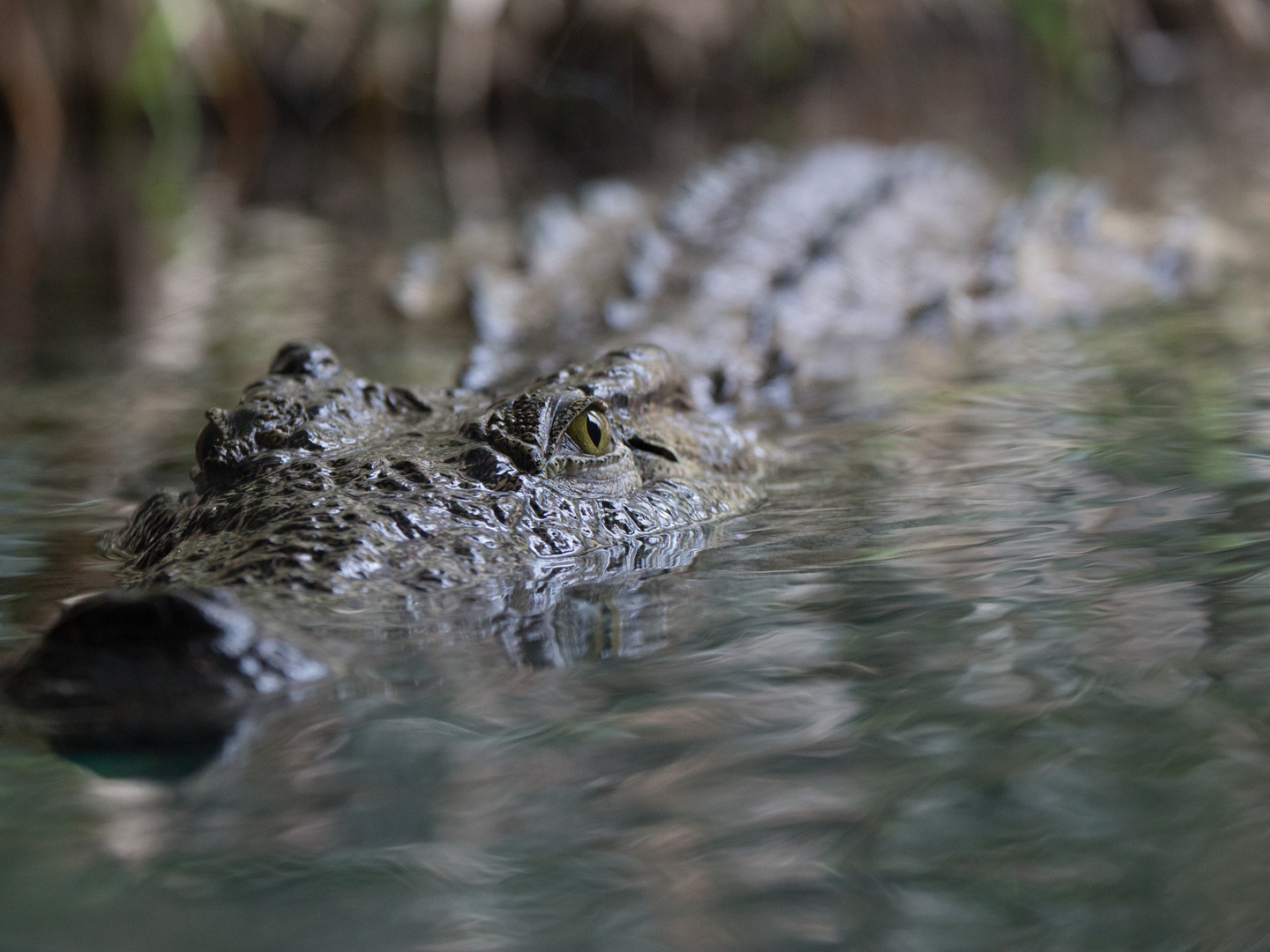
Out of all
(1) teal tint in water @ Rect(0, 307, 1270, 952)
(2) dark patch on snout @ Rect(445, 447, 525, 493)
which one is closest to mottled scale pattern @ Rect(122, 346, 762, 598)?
(2) dark patch on snout @ Rect(445, 447, 525, 493)

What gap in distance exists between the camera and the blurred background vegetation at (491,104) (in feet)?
28.9

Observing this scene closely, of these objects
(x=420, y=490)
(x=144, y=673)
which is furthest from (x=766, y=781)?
(x=420, y=490)

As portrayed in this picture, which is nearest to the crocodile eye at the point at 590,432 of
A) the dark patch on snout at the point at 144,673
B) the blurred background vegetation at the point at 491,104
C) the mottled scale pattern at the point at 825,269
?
the dark patch on snout at the point at 144,673

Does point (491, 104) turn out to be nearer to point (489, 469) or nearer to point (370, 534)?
point (489, 469)

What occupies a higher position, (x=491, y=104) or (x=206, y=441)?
(x=491, y=104)

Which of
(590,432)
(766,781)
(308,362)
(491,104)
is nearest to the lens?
(766,781)

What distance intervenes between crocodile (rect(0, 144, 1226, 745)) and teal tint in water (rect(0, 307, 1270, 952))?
11 cm

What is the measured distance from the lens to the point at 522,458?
2623mm

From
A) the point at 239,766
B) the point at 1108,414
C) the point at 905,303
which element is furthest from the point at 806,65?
the point at 239,766

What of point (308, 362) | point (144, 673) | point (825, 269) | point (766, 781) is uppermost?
point (825, 269)

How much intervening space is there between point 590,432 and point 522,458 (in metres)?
0.19

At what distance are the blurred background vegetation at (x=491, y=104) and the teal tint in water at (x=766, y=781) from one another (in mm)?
4799

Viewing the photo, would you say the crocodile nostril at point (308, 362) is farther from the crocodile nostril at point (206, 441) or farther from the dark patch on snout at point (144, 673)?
the dark patch on snout at point (144, 673)

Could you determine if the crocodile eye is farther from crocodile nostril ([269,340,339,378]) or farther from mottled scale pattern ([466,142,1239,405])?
mottled scale pattern ([466,142,1239,405])
